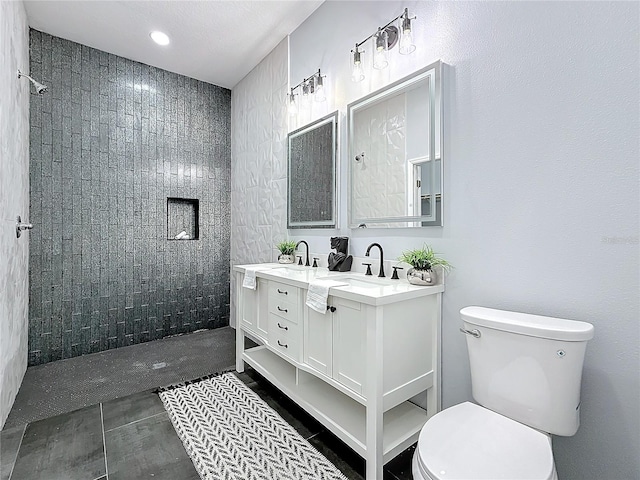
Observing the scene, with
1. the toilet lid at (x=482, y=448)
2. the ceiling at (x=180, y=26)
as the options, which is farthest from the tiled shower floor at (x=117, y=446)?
the ceiling at (x=180, y=26)

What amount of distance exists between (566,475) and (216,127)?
3894 mm

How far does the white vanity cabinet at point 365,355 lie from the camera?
53.7 inches

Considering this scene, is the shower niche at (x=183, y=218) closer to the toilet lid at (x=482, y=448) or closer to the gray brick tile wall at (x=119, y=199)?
the gray brick tile wall at (x=119, y=199)

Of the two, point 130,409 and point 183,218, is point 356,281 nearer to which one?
point 130,409

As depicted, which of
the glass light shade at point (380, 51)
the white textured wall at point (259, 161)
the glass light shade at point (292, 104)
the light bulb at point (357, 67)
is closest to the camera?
the glass light shade at point (380, 51)

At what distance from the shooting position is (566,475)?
1.26 meters

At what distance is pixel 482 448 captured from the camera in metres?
1.00

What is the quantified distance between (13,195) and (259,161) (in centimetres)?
185

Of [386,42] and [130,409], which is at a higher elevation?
[386,42]

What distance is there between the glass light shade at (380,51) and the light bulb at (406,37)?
0.11 meters

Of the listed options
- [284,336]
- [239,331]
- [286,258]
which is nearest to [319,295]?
[284,336]

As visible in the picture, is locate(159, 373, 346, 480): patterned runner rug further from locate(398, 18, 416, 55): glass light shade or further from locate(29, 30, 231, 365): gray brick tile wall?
locate(398, 18, 416, 55): glass light shade

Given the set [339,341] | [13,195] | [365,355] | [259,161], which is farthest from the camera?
[259,161]

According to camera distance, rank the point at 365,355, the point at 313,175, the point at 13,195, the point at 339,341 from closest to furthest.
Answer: the point at 365,355
the point at 339,341
the point at 13,195
the point at 313,175
